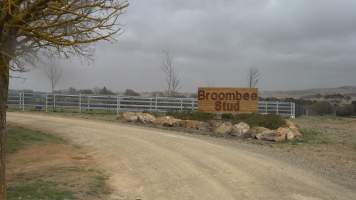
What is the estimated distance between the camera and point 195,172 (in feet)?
44.7

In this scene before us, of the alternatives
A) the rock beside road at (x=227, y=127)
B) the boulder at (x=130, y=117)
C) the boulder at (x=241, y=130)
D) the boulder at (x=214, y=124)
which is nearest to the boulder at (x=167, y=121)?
the rock beside road at (x=227, y=127)

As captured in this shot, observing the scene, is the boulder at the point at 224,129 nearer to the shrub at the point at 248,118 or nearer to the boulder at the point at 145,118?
the shrub at the point at 248,118

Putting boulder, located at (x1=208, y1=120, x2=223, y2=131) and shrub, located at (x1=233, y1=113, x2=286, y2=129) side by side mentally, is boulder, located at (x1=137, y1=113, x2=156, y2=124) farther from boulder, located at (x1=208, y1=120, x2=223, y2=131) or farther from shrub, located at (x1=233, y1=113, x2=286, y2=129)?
shrub, located at (x1=233, y1=113, x2=286, y2=129)

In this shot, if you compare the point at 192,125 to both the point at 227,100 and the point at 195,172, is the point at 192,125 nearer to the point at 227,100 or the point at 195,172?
the point at 227,100

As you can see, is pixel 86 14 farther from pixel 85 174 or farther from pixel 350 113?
pixel 350 113

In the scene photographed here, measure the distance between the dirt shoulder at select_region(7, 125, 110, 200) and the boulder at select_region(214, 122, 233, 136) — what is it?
24.7 feet

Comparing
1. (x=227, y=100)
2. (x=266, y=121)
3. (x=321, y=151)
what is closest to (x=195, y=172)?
(x=321, y=151)

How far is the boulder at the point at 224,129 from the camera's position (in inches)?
977

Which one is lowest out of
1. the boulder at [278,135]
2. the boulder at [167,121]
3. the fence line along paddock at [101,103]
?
the boulder at [278,135]

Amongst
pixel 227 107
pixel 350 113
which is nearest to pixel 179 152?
→ pixel 227 107

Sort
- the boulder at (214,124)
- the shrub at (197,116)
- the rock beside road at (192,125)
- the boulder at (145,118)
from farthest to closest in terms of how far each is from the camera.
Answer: the shrub at (197,116), the boulder at (145,118), the rock beside road at (192,125), the boulder at (214,124)

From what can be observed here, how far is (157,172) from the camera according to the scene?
13.7 m

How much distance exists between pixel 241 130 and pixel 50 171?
38.7 ft

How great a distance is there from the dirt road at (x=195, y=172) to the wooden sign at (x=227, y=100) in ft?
30.3
